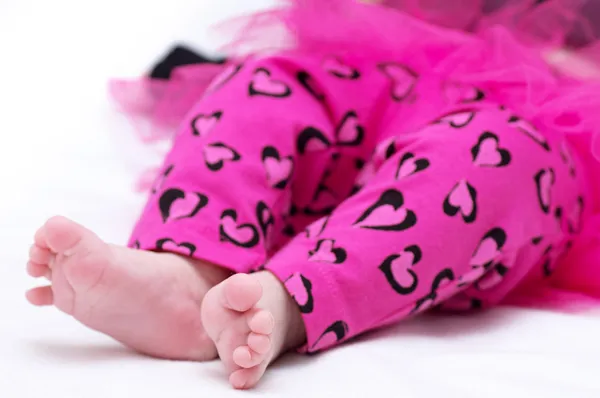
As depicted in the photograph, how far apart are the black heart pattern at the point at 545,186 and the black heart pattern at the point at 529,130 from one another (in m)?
0.03

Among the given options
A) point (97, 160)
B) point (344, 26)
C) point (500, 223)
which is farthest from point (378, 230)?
point (97, 160)

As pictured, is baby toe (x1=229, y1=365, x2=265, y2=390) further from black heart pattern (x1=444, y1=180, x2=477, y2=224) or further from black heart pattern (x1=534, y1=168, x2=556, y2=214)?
black heart pattern (x1=534, y1=168, x2=556, y2=214)

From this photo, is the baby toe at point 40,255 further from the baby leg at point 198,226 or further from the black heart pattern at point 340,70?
the black heart pattern at point 340,70

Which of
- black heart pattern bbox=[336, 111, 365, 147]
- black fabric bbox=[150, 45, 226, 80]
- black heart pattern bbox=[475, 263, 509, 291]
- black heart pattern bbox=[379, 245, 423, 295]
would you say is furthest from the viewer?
black fabric bbox=[150, 45, 226, 80]

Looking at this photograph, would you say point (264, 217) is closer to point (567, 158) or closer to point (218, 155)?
point (218, 155)

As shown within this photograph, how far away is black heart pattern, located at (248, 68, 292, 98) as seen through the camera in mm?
846

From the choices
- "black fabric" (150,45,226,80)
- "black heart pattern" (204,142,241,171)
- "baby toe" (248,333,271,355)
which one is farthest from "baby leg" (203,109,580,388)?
"black fabric" (150,45,226,80)

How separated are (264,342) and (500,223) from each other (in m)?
0.28

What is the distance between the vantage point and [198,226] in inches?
28.1

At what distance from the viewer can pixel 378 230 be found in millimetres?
698

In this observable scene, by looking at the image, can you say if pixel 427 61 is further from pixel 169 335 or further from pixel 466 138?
pixel 169 335

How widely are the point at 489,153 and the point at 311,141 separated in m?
0.18

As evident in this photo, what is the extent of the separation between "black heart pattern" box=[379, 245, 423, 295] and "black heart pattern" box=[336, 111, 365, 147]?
0.72 ft

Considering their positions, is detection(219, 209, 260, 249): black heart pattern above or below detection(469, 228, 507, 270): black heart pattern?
above
